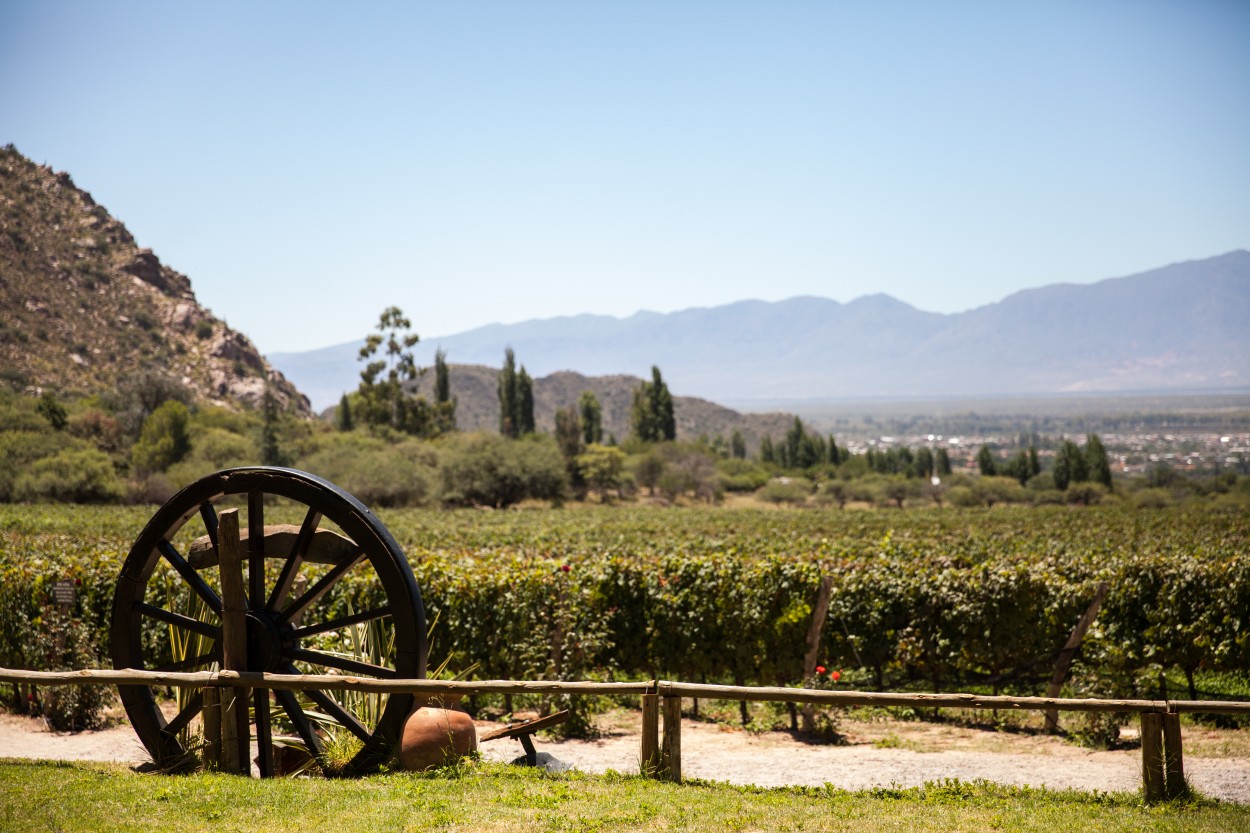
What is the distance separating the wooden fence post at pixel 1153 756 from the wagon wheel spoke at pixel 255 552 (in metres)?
7.03

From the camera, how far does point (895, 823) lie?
6453mm

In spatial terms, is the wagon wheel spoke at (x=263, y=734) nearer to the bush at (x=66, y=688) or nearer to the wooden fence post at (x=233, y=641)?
the wooden fence post at (x=233, y=641)

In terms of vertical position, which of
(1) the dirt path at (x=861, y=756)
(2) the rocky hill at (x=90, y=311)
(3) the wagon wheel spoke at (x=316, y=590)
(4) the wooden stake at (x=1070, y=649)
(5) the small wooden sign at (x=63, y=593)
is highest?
(2) the rocky hill at (x=90, y=311)

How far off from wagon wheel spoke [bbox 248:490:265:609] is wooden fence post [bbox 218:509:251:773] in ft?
0.96

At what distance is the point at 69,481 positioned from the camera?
5284 centimetres

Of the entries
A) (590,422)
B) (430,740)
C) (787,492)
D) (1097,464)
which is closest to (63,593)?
(430,740)

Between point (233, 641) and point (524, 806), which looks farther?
A: point (233, 641)

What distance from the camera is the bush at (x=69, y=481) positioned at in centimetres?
5209

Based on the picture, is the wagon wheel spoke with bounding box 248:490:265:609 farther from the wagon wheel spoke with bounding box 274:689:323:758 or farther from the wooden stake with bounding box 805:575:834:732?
the wooden stake with bounding box 805:575:834:732

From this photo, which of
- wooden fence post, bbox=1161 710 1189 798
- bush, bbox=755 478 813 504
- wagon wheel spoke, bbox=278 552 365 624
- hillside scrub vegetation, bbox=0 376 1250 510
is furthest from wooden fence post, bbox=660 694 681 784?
bush, bbox=755 478 813 504

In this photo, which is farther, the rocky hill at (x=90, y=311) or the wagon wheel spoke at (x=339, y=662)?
the rocky hill at (x=90, y=311)

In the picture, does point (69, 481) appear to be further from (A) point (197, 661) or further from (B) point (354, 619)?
(B) point (354, 619)

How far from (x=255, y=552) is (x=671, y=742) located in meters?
3.89

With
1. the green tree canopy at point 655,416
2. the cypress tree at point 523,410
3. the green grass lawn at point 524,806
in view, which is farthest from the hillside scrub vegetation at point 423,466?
the green grass lawn at point 524,806
